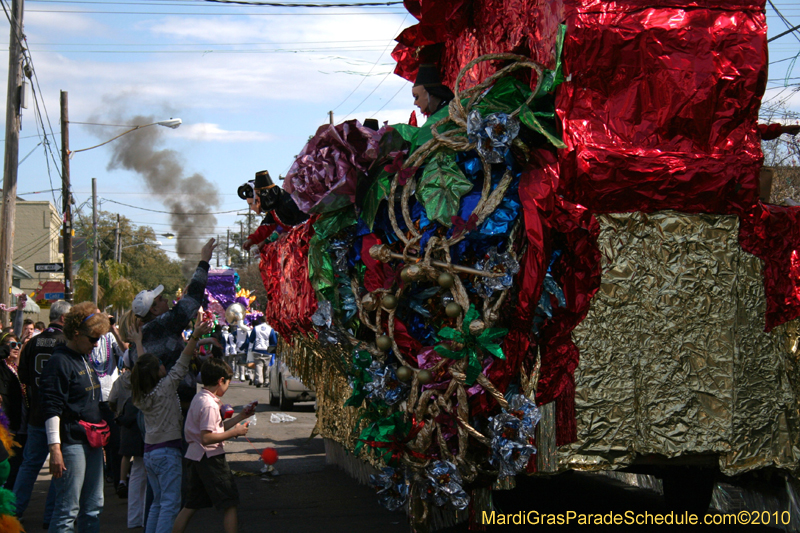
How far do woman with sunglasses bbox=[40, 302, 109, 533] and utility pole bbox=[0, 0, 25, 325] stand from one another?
25.1 feet

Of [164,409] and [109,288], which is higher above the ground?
[109,288]

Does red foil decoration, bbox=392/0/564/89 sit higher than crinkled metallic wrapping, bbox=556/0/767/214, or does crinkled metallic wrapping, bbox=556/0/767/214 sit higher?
red foil decoration, bbox=392/0/564/89

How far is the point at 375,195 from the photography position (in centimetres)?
376

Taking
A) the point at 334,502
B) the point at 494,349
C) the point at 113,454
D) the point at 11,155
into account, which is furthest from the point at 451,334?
the point at 11,155

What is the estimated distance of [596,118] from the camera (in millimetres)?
3406

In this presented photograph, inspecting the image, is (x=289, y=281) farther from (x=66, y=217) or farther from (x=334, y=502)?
(x=66, y=217)

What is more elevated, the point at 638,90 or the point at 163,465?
the point at 638,90

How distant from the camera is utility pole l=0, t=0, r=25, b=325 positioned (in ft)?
38.9

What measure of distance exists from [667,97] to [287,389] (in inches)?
398

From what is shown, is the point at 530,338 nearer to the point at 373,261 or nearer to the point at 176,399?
the point at 373,261

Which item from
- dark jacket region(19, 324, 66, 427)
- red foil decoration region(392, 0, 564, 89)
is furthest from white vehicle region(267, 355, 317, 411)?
red foil decoration region(392, 0, 564, 89)

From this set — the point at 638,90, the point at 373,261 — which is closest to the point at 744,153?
the point at 638,90

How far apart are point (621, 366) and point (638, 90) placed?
1274 millimetres

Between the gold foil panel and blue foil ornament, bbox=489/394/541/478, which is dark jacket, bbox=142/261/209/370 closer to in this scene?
the gold foil panel
